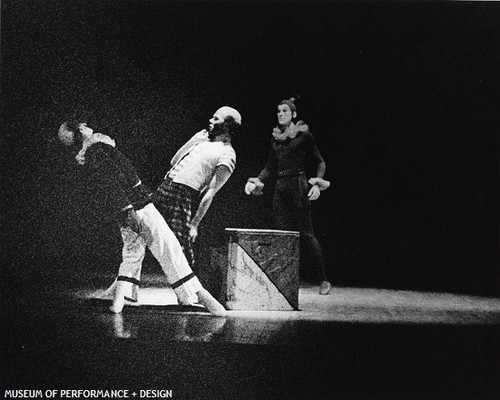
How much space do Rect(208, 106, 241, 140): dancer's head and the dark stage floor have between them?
921 millimetres

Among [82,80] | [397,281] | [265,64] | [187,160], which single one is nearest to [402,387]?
[397,281]

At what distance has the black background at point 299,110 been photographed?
3.18 m

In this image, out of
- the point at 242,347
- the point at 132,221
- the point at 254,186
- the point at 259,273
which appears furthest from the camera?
the point at 254,186

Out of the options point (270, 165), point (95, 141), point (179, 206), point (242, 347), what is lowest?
point (242, 347)

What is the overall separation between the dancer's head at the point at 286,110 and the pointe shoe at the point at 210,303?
109 cm

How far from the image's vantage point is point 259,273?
3.02 meters

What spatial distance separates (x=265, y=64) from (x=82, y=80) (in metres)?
1.07

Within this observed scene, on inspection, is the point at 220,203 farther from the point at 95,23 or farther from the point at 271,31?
the point at 95,23

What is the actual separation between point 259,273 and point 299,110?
0.99 metres

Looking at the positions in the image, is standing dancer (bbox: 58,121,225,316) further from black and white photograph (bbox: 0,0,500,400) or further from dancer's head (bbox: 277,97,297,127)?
dancer's head (bbox: 277,97,297,127)

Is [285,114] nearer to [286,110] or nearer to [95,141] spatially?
[286,110]

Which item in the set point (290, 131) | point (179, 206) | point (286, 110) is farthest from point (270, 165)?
point (179, 206)

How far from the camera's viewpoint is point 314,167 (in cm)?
326

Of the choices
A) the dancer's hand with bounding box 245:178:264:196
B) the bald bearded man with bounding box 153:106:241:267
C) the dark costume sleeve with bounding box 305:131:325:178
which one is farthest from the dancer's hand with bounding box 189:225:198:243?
the dark costume sleeve with bounding box 305:131:325:178
